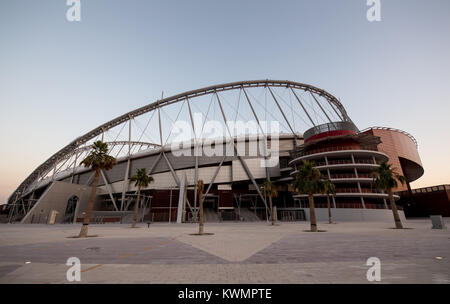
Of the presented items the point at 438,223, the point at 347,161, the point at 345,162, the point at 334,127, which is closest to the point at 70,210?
A: the point at 345,162

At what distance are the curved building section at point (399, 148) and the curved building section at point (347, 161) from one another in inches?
500

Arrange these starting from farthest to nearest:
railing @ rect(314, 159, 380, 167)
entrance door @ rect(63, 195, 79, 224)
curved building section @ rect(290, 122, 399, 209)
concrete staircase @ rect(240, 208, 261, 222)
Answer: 1. concrete staircase @ rect(240, 208, 261, 222)
2. entrance door @ rect(63, 195, 79, 224)
3. railing @ rect(314, 159, 380, 167)
4. curved building section @ rect(290, 122, 399, 209)

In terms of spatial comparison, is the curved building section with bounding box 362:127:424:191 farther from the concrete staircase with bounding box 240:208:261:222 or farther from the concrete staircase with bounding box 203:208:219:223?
the concrete staircase with bounding box 203:208:219:223

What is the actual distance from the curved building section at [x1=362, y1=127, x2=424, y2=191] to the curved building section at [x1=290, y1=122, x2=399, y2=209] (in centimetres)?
1271

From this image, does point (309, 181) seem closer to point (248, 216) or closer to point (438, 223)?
point (438, 223)

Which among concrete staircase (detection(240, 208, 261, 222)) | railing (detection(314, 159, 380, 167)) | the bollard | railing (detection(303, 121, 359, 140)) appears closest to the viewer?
the bollard

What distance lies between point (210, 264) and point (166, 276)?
2.33 meters

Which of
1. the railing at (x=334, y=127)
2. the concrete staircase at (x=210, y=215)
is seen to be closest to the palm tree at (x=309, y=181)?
the railing at (x=334, y=127)

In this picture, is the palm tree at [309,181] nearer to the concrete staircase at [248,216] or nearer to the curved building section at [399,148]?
the concrete staircase at [248,216]

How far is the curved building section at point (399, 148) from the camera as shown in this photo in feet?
225

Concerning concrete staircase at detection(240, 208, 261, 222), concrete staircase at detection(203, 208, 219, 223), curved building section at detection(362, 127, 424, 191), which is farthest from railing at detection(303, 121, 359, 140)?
concrete staircase at detection(203, 208, 219, 223)

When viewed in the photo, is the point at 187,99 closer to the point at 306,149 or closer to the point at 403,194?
the point at 306,149

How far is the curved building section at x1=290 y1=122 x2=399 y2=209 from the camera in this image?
52.2 meters
